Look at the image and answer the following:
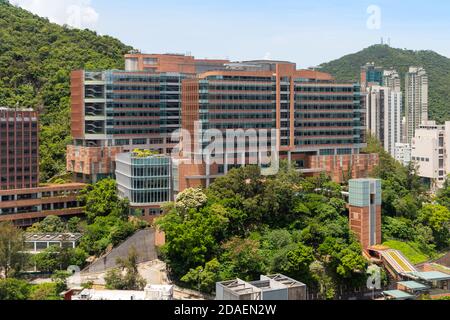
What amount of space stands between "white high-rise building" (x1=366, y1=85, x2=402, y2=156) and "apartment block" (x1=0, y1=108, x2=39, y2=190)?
37352 mm

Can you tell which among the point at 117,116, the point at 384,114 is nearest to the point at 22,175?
the point at 117,116

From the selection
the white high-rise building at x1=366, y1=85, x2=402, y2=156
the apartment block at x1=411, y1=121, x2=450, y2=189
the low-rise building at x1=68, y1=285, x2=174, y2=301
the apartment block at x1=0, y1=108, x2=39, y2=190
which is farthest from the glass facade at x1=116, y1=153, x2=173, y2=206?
the white high-rise building at x1=366, y1=85, x2=402, y2=156

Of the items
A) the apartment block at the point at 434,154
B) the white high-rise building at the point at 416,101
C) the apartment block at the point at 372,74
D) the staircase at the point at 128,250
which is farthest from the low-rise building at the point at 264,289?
the apartment block at the point at 372,74

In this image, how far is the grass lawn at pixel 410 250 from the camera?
2639 cm

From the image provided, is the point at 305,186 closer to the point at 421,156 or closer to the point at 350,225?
the point at 350,225

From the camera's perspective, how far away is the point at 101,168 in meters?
31.2

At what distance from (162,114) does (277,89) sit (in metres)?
6.99

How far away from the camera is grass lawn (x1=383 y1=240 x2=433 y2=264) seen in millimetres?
26391

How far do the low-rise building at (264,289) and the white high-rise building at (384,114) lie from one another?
4058 cm

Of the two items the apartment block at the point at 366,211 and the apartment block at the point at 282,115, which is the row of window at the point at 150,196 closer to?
the apartment block at the point at 282,115

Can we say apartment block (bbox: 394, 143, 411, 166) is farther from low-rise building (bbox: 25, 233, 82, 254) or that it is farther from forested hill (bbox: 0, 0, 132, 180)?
low-rise building (bbox: 25, 233, 82, 254)

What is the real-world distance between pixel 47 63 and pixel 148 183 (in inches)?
799
